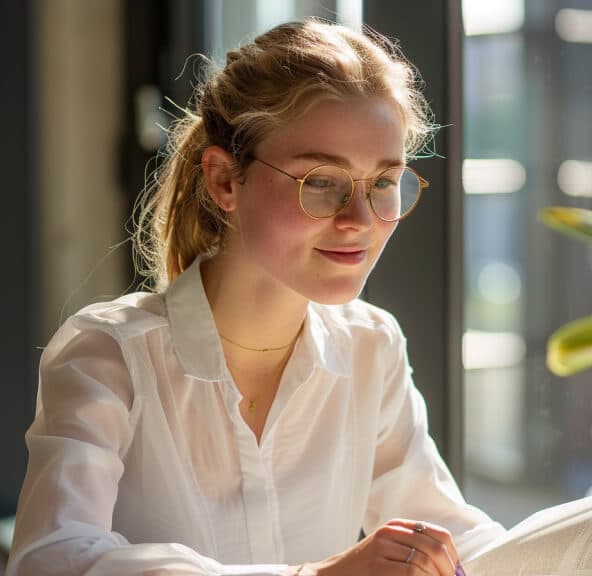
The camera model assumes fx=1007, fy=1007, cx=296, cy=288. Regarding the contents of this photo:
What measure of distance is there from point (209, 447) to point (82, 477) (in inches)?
10.7

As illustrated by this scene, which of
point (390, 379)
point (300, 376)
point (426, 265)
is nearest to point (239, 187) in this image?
point (300, 376)

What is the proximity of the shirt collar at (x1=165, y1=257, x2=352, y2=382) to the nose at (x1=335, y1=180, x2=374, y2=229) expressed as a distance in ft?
0.94

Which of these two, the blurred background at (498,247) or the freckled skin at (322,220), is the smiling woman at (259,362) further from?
the blurred background at (498,247)

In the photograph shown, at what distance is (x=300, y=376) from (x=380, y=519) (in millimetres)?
317

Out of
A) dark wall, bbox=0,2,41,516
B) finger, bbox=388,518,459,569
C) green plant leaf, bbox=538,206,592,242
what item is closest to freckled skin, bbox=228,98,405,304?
finger, bbox=388,518,459,569

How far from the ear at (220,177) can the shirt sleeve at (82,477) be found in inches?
10.8

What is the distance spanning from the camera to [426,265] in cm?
197

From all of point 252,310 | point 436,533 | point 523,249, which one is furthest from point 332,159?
point 523,249

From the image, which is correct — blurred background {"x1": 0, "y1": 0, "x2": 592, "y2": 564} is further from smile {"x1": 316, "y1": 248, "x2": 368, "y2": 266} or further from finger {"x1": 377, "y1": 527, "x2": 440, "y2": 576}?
finger {"x1": 377, "y1": 527, "x2": 440, "y2": 576}

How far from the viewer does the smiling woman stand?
1.38 metres

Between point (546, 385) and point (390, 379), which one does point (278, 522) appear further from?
point (546, 385)

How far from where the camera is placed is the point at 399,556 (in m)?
1.14

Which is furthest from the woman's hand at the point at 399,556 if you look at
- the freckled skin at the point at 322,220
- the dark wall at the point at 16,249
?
the dark wall at the point at 16,249

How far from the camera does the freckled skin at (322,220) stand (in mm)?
1406
